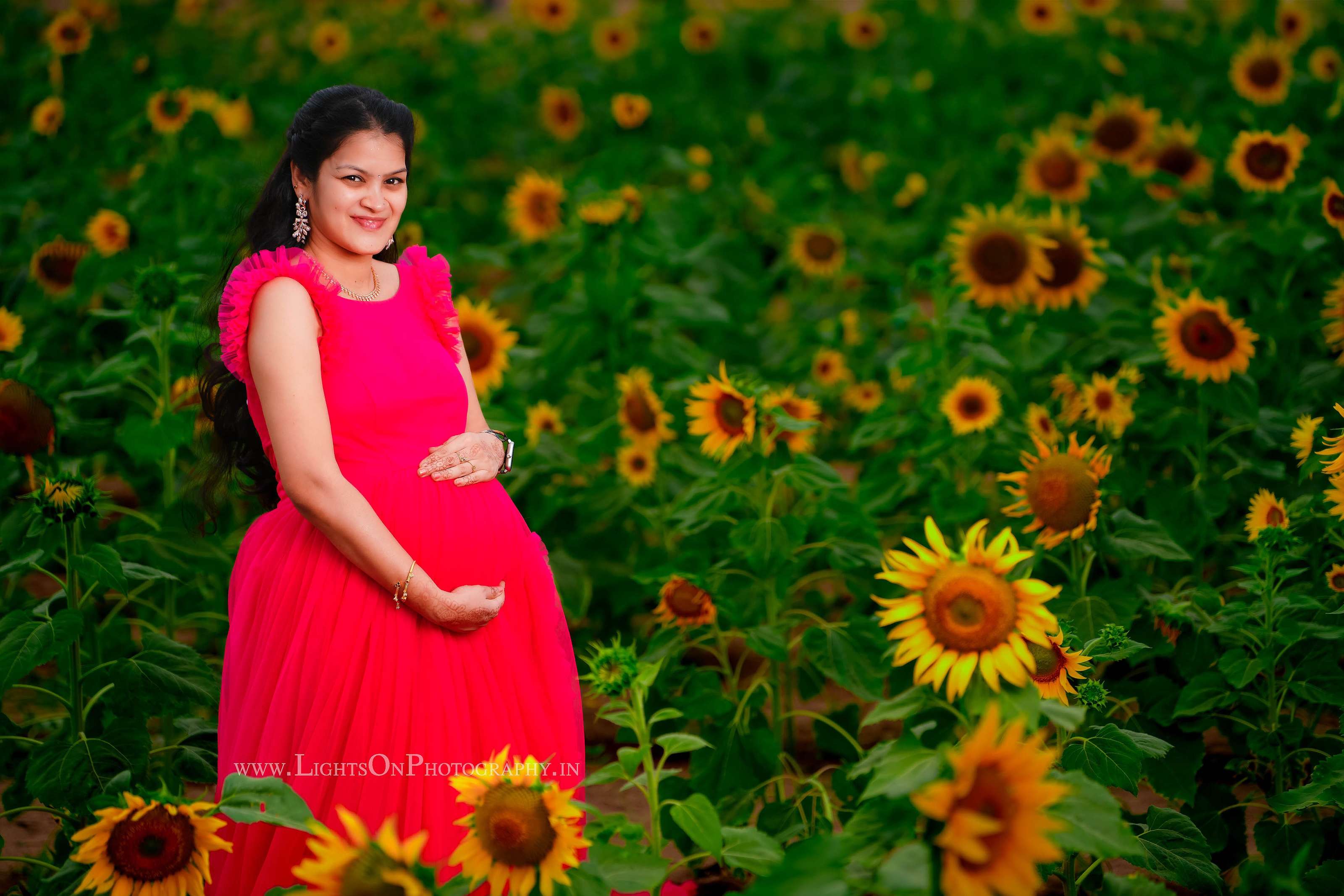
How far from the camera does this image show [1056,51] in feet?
21.3

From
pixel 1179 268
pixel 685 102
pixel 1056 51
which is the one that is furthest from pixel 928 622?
pixel 1056 51

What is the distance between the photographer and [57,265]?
366 cm

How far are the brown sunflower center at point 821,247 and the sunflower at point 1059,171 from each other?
0.82 metres

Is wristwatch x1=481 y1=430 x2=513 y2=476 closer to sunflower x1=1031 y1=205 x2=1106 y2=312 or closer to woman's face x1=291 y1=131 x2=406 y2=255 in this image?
woman's face x1=291 y1=131 x2=406 y2=255

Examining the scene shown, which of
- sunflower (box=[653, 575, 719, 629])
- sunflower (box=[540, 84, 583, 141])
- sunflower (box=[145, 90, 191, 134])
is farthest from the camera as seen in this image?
sunflower (box=[540, 84, 583, 141])

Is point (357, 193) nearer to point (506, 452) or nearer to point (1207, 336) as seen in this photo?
point (506, 452)

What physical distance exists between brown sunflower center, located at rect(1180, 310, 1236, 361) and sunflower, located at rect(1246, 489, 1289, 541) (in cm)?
54

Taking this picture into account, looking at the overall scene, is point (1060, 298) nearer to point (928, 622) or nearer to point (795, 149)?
point (928, 622)

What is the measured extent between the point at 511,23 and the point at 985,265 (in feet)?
19.5

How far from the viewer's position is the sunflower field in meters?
1.51

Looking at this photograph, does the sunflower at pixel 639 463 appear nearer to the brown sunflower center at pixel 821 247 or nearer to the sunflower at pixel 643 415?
the sunflower at pixel 643 415

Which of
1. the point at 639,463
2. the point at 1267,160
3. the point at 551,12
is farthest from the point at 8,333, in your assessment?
the point at 551,12

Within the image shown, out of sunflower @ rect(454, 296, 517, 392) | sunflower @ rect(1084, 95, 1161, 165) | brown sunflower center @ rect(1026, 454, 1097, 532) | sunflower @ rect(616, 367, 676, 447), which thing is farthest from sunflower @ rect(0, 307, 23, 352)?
sunflower @ rect(1084, 95, 1161, 165)

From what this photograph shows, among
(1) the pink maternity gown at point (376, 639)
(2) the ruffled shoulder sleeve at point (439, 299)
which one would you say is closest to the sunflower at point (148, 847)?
(1) the pink maternity gown at point (376, 639)
